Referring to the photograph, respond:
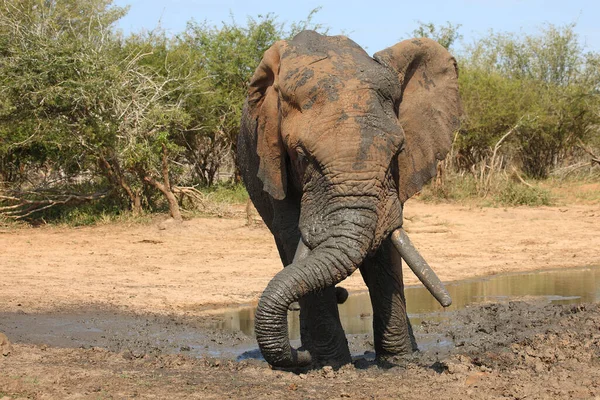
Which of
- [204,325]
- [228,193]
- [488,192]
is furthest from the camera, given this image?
[488,192]

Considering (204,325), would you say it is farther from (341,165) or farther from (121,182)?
(121,182)

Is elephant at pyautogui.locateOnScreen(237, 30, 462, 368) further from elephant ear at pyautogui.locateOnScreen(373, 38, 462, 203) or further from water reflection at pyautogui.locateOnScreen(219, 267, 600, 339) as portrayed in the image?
water reflection at pyautogui.locateOnScreen(219, 267, 600, 339)

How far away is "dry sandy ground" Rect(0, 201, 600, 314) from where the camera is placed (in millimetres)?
9633

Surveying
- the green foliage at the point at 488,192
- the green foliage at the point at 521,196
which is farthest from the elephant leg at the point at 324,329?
the green foliage at the point at 521,196

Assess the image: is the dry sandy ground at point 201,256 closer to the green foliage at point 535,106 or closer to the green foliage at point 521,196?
the green foliage at point 521,196

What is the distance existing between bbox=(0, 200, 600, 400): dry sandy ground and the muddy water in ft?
0.30

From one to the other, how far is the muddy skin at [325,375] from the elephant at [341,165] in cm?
26

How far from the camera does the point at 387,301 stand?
636 cm

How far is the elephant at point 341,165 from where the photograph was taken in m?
5.05

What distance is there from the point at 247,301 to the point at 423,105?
14.1 feet

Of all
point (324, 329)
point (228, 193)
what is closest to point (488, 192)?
point (228, 193)

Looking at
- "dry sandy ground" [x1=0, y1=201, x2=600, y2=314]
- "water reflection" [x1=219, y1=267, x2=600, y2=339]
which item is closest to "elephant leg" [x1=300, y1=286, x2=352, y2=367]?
"water reflection" [x1=219, y1=267, x2=600, y2=339]

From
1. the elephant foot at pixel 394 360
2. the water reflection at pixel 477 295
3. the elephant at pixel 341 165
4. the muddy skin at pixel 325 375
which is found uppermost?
the elephant at pixel 341 165

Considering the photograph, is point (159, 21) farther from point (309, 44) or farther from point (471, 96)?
point (309, 44)
